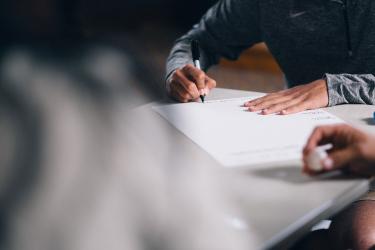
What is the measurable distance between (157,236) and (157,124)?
1.75 feet

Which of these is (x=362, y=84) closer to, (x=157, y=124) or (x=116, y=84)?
(x=157, y=124)

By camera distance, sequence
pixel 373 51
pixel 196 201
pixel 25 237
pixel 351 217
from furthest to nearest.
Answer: pixel 373 51
pixel 351 217
pixel 196 201
pixel 25 237

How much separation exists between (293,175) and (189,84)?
392 mm

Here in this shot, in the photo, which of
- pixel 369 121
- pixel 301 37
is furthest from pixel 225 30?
pixel 369 121

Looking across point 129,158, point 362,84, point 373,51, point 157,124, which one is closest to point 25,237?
point 129,158

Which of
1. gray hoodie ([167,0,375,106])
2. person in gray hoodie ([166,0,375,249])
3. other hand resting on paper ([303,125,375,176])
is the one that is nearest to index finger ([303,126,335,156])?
other hand resting on paper ([303,125,375,176])

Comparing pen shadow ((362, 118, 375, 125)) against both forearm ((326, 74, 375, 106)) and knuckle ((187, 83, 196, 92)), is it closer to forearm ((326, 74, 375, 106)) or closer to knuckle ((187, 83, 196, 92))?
forearm ((326, 74, 375, 106))

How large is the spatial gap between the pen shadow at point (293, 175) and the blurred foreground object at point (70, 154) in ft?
0.64

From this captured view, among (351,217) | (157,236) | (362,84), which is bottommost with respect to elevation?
(351,217)

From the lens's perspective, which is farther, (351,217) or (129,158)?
(351,217)

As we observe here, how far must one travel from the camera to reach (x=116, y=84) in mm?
304

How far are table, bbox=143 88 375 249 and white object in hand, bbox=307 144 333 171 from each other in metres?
0.02

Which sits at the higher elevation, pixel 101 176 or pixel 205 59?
pixel 101 176

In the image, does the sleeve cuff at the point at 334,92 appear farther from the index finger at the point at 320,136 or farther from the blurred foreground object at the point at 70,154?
the blurred foreground object at the point at 70,154
